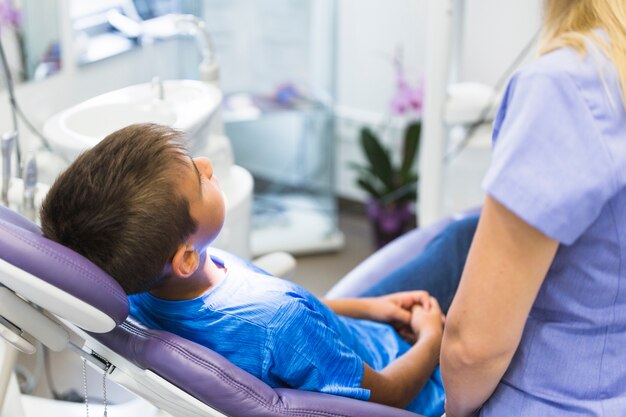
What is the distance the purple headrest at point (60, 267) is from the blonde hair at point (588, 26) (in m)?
0.54

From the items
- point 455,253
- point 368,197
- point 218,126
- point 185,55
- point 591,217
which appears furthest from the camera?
point 368,197

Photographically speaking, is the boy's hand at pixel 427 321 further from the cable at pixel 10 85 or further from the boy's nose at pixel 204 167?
the cable at pixel 10 85

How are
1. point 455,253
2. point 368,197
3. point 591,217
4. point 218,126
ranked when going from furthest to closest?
1. point 368,197
2. point 218,126
3. point 455,253
4. point 591,217

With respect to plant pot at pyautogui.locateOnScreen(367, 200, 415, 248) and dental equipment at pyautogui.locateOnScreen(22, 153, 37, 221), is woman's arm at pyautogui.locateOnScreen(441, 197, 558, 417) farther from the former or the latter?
plant pot at pyautogui.locateOnScreen(367, 200, 415, 248)

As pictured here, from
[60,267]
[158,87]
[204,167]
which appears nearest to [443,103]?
[158,87]

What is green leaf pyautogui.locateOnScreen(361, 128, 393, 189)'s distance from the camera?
9.45 feet

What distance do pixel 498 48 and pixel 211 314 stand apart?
194 cm

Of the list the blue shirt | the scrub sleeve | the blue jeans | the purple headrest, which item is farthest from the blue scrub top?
the blue jeans

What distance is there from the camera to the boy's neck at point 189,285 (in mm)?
1144

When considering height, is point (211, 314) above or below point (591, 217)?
below

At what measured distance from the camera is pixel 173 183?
1.05 m

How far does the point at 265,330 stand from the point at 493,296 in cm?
33

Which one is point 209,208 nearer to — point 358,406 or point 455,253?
point 358,406

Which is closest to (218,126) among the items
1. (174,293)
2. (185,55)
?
(185,55)
